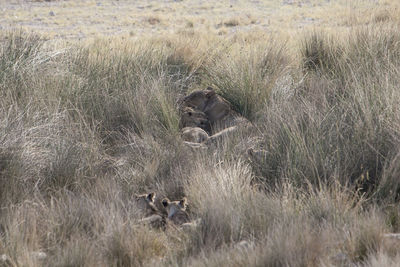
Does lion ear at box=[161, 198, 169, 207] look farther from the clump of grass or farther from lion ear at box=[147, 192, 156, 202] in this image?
the clump of grass

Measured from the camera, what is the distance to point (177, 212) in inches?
189

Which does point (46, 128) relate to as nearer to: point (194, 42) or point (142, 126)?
point (142, 126)

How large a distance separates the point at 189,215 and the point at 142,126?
2169 millimetres

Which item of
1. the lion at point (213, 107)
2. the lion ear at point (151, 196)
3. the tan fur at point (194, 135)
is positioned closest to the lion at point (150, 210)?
the lion ear at point (151, 196)

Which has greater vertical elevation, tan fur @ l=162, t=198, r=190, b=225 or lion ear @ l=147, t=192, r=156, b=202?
lion ear @ l=147, t=192, r=156, b=202

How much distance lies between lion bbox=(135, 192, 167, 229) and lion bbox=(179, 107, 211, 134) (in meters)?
2.11

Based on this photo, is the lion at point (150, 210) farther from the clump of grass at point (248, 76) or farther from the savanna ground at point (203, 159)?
the clump of grass at point (248, 76)

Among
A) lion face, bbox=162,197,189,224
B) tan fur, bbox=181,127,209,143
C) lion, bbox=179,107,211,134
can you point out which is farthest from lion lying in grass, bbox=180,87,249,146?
lion face, bbox=162,197,189,224

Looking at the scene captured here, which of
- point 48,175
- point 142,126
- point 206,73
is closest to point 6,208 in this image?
point 48,175

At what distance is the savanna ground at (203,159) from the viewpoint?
4012 millimetres

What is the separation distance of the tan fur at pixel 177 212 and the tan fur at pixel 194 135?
1648 mm

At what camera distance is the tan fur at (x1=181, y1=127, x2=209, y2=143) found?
6.45 m

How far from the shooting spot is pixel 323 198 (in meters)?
4.38

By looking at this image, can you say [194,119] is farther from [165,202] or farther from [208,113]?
[165,202]
